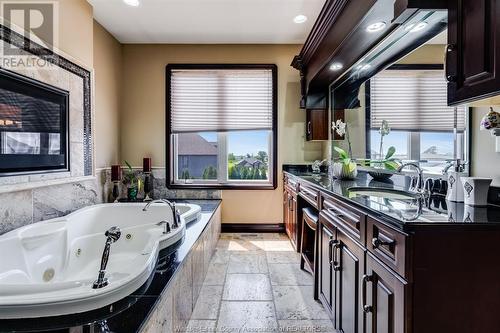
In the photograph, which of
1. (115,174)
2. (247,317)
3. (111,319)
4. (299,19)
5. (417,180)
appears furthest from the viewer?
(115,174)

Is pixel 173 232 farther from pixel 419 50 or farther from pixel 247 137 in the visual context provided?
pixel 247 137

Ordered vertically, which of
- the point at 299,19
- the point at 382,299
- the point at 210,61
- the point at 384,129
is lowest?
the point at 382,299

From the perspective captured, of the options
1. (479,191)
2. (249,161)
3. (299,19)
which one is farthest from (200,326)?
(299,19)

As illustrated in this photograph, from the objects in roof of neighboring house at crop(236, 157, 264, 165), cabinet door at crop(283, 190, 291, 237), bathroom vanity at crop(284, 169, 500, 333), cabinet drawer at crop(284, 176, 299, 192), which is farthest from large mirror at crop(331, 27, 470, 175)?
roof of neighboring house at crop(236, 157, 264, 165)

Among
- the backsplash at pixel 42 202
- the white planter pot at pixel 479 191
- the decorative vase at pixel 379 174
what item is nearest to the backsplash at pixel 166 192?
the backsplash at pixel 42 202

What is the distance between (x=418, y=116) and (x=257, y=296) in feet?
5.91

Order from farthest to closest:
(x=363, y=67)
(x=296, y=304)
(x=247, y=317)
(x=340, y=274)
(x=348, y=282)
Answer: (x=363, y=67) → (x=296, y=304) → (x=247, y=317) → (x=340, y=274) → (x=348, y=282)

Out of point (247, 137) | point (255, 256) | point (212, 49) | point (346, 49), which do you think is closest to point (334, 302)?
point (255, 256)

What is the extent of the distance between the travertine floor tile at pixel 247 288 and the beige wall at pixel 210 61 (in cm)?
159

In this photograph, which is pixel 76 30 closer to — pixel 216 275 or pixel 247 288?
pixel 216 275

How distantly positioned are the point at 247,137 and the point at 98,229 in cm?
231

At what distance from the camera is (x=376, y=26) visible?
6.51 feet

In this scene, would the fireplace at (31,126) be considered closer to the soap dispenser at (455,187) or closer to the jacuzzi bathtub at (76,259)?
the jacuzzi bathtub at (76,259)

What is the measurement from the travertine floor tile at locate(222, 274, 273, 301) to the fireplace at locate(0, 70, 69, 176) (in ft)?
5.97
